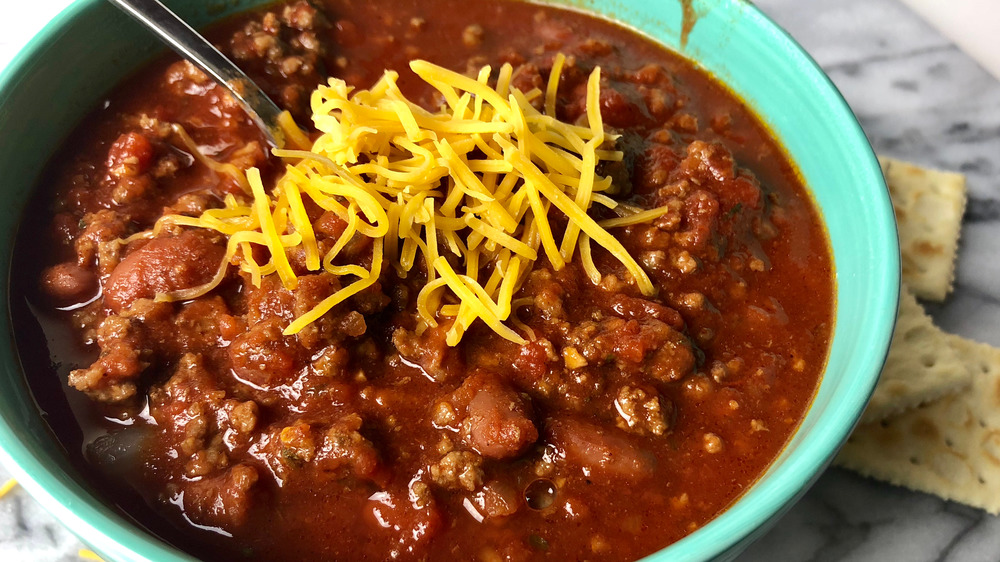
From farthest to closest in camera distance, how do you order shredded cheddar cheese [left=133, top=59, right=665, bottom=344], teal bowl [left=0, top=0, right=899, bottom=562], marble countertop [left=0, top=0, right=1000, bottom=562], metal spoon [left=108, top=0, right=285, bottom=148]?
metal spoon [left=108, top=0, right=285, bottom=148]
marble countertop [left=0, top=0, right=1000, bottom=562]
shredded cheddar cheese [left=133, top=59, right=665, bottom=344]
teal bowl [left=0, top=0, right=899, bottom=562]

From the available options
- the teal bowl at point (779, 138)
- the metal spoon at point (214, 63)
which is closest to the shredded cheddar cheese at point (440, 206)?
the metal spoon at point (214, 63)

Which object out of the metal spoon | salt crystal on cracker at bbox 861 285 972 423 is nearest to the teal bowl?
the metal spoon

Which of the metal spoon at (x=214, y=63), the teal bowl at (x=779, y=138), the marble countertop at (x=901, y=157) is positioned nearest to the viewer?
the teal bowl at (x=779, y=138)

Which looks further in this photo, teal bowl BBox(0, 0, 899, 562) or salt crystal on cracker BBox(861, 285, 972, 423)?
salt crystal on cracker BBox(861, 285, 972, 423)

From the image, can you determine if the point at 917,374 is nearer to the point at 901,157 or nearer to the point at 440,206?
the point at 901,157

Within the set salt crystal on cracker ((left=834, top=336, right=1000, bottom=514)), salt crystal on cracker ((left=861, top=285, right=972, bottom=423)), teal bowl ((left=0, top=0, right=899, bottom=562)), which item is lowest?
salt crystal on cracker ((left=834, top=336, right=1000, bottom=514))

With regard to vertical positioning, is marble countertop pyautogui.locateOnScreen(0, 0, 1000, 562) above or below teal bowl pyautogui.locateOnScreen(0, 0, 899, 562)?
below

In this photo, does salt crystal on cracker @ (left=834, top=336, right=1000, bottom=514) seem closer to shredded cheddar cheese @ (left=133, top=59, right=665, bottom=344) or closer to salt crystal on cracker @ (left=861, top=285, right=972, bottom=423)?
salt crystal on cracker @ (left=861, top=285, right=972, bottom=423)

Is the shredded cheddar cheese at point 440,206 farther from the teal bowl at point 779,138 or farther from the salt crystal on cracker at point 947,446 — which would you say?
the salt crystal on cracker at point 947,446
